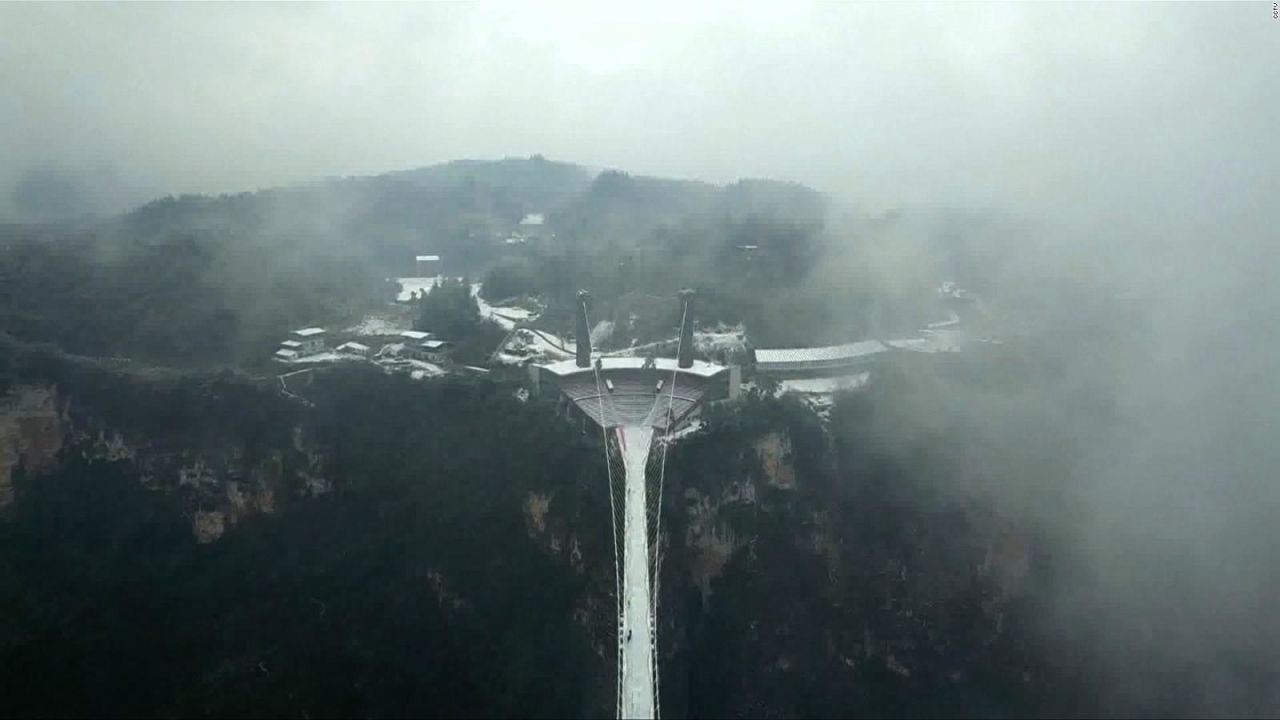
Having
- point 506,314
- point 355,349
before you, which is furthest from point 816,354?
point 355,349

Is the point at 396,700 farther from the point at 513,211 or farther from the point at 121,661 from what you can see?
the point at 513,211

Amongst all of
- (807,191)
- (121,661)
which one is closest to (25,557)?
(121,661)

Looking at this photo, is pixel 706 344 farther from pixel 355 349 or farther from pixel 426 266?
pixel 426 266

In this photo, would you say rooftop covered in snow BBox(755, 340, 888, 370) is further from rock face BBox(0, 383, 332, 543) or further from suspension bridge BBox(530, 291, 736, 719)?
rock face BBox(0, 383, 332, 543)

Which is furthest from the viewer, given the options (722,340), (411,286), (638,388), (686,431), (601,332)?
(411,286)

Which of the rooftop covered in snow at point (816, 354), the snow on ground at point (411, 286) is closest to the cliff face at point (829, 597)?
the rooftop covered in snow at point (816, 354)

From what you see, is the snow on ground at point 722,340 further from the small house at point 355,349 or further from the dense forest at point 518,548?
the small house at point 355,349

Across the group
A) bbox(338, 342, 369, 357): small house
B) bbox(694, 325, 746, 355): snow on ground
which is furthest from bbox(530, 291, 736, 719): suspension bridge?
bbox(338, 342, 369, 357): small house
